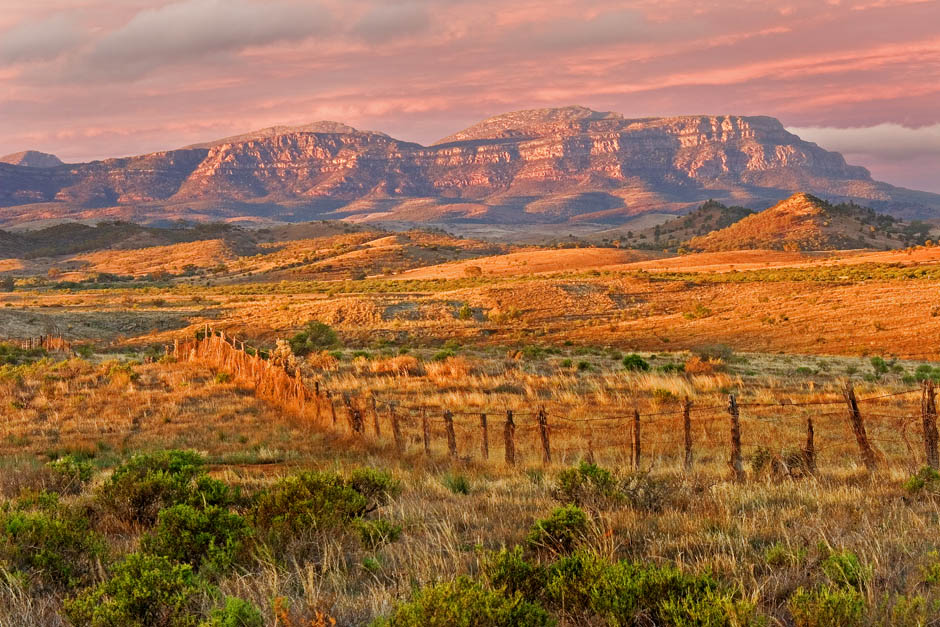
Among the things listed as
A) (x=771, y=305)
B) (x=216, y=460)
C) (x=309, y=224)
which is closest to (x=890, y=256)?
(x=771, y=305)

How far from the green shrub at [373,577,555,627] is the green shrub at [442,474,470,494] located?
16.4ft

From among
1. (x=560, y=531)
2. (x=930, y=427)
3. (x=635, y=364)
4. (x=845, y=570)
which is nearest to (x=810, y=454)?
(x=930, y=427)

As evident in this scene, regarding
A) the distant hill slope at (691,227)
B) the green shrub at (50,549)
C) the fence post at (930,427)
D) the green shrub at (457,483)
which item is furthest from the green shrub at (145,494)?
the distant hill slope at (691,227)

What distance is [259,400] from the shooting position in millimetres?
20297

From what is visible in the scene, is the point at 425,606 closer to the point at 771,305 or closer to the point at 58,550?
the point at 58,550

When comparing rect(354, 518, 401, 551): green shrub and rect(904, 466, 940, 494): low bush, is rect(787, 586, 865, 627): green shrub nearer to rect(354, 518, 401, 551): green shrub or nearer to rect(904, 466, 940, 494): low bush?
rect(354, 518, 401, 551): green shrub

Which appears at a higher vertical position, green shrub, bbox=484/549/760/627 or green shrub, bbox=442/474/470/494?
green shrub, bbox=484/549/760/627

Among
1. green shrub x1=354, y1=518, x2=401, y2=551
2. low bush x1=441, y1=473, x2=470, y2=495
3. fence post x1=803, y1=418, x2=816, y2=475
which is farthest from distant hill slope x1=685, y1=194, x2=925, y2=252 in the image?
green shrub x1=354, y1=518, x2=401, y2=551

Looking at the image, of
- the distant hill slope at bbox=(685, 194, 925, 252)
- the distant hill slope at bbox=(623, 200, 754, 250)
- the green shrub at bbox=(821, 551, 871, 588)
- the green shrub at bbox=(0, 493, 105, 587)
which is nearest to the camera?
the green shrub at bbox=(821, 551, 871, 588)

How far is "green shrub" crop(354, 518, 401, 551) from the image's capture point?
670 cm

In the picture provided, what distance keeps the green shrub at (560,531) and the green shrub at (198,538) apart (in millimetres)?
2698

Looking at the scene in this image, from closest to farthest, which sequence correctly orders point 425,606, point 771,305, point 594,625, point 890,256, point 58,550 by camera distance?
1. point 425,606
2. point 594,625
3. point 58,550
4. point 771,305
5. point 890,256

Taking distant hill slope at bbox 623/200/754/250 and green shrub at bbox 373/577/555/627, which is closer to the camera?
green shrub at bbox 373/577/555/627

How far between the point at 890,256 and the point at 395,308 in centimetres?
6542
